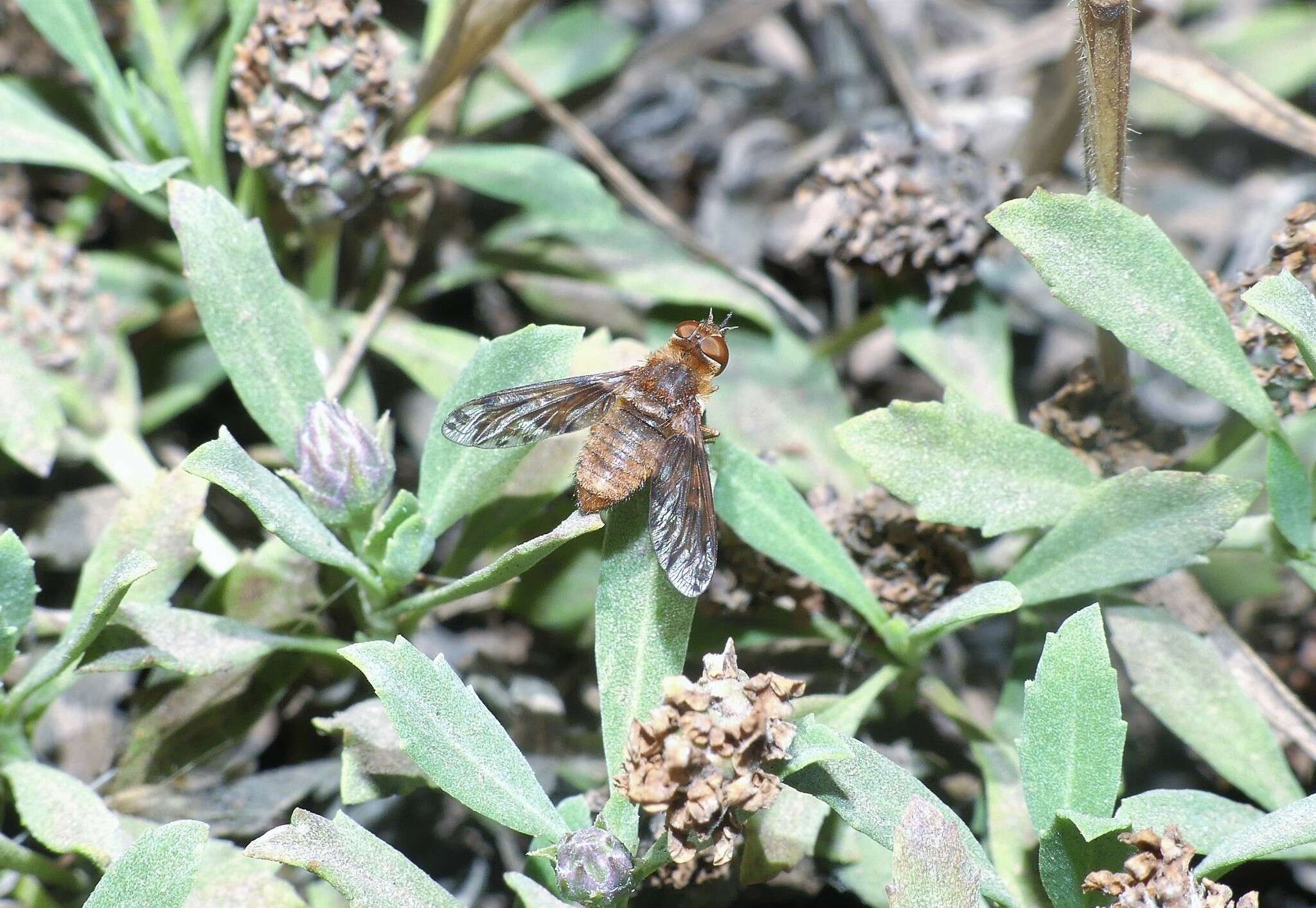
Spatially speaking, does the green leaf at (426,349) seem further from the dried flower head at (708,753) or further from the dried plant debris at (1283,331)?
the dried plant debris at (1283,331)

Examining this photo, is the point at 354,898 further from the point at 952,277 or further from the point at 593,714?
the point at 952,277

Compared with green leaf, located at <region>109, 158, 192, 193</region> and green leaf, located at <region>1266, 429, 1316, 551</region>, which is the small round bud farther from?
green leaf, located at <region>109, 158, 192, 193</region>

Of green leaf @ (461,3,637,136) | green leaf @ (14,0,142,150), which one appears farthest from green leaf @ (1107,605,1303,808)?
green leaf @ (14,0,142,150)

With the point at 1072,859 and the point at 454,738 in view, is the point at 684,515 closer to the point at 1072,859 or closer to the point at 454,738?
the point at 454,738

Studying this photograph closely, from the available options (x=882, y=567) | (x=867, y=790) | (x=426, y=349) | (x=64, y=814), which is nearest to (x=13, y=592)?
(x=64, y=814)

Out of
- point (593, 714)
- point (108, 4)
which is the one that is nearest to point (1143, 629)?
point (593, 714)
